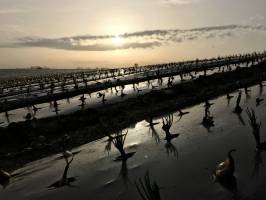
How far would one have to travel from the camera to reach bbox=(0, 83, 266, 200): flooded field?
41.3ft

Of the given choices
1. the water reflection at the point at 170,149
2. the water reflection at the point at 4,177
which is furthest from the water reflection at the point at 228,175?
the water reflection at the point at 4,177

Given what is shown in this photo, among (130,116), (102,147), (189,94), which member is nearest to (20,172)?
(102,147)

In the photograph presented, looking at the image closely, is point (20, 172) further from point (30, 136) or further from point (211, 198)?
point (211, 198)

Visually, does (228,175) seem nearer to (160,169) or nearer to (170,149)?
(160,169)

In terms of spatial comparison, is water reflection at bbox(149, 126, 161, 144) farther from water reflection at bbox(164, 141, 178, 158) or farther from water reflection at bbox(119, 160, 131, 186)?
water reflection at bbox(119, 160, 131, 186)

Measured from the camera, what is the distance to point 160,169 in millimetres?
14969

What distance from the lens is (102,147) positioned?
19.8 m

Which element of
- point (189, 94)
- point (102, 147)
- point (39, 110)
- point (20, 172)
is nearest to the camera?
point (20, 172)

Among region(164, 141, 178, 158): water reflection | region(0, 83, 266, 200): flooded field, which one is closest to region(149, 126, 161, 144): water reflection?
region(0, 83, 266, 200): flooded field

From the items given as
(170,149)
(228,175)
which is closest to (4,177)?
(170,149)

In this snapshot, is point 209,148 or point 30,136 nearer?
point 209,148

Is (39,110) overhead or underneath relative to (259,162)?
underneath

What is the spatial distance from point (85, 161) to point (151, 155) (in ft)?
9.11

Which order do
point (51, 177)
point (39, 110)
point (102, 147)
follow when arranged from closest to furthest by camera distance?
point (51, 177)
point (102, 147)
point (39, 110)
